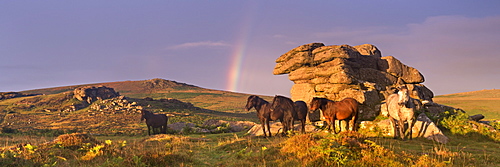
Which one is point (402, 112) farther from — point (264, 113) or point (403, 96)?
point (264, 113)

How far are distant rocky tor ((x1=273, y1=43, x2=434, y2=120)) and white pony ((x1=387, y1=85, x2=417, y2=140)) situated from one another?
12.1 feet

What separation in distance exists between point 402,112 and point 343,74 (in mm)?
7020

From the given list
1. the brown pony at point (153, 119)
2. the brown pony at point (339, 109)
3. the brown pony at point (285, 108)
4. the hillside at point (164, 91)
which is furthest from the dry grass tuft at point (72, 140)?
the hillside at point (164, 91)

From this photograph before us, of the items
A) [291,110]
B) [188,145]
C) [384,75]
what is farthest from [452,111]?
[188,145]

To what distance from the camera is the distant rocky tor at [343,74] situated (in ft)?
71.7

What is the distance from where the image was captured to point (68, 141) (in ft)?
45.3

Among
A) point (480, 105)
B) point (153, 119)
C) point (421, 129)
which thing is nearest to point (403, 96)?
point (421, 129)

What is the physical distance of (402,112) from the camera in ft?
50.8

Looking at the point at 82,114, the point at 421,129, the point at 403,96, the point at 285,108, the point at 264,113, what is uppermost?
the point at 403,96

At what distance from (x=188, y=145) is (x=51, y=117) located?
4495 centimetres

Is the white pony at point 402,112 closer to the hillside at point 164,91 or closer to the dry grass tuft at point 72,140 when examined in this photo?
the dry grass tuft at point 72,140

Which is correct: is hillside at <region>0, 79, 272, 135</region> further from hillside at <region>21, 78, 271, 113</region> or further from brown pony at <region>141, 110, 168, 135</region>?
hillside at <region>21, 78, 271, 113</region>

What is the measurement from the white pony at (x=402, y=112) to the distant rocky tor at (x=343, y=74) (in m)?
3.68

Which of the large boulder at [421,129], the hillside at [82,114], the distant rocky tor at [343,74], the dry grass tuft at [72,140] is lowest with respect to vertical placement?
the hillside at [82,114]
